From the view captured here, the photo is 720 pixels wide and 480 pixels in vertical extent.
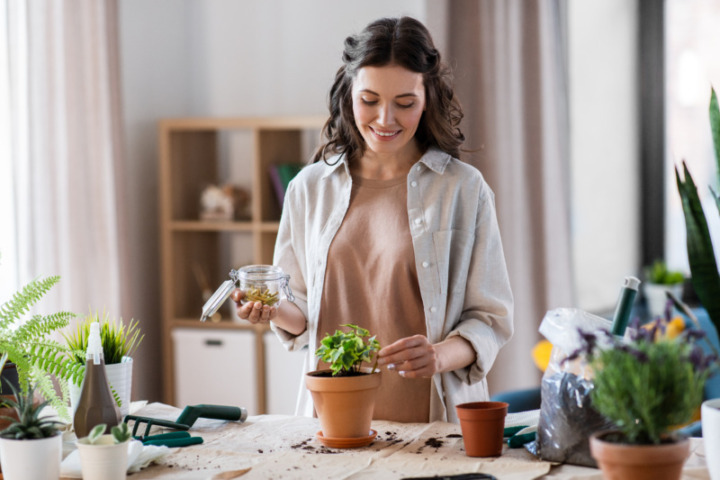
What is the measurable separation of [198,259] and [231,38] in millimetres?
1087

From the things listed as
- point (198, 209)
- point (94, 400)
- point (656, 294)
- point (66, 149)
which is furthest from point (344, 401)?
point (656, 294)

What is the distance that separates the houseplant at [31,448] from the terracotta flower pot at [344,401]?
438 millimetres

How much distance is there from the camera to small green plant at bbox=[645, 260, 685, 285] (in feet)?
14.2

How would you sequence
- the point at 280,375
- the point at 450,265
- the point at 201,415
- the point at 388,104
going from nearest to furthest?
1. the point at 201,415
2. the point at 388,104
3. the point at 450,265
4. the point at 280,375

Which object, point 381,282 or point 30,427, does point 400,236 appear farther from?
point 30,427

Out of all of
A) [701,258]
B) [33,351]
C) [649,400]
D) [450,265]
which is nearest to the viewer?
[649,400]

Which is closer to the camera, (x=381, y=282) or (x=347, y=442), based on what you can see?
(x=347, y=442)

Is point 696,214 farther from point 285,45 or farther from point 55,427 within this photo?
point 285,45

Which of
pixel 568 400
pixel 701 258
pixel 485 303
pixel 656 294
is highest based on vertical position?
pixel 701 258

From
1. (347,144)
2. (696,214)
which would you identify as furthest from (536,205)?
(696,214)

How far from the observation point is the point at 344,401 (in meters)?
1.59

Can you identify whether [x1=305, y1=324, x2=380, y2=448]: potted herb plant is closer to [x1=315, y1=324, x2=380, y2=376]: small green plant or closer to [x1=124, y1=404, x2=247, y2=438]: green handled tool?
[x1=315, y1=324, x2=380, y2=376]: small green plant

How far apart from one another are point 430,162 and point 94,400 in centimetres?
92

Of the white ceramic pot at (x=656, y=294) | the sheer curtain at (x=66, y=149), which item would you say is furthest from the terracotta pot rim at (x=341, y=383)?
the white ceramic pot at (x=656, y=294)
